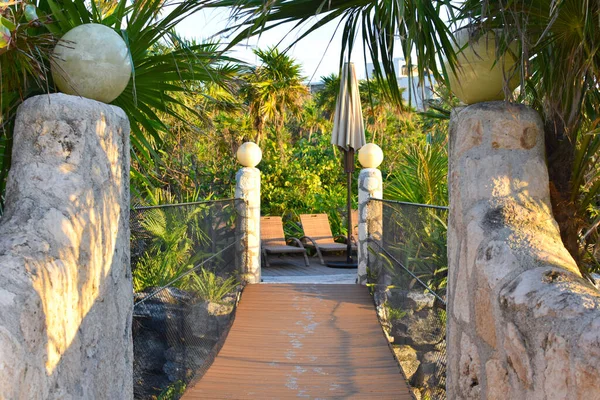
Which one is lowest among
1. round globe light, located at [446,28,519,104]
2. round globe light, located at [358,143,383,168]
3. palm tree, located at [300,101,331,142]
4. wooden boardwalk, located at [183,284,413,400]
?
wooden boardwalk, located at [183,284,413,400]

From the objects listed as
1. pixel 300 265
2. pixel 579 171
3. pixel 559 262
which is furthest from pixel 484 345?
pixel 300 265

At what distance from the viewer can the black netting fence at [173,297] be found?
14.9 ft

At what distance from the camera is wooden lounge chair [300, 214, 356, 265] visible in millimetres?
11914

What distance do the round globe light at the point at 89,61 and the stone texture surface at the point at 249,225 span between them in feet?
18.3

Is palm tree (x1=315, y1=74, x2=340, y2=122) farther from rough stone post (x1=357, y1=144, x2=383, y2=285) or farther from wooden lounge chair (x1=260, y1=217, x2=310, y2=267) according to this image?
rough stone post (x1=357, y1=144, x2=383, y2=285)

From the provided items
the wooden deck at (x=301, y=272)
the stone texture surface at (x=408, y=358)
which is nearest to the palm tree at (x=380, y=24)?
the stone texture surface at (x=408, y=358)

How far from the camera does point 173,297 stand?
491 centimetres

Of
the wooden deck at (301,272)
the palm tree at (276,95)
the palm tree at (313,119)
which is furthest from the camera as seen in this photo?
the palm tree at (313,119)

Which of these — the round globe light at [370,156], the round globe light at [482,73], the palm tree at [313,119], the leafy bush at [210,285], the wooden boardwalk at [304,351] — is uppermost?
the palm tree at [313,119]

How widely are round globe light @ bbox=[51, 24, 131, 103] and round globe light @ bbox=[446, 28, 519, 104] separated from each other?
137 cm

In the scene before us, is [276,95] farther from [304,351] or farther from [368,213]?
[304,351]

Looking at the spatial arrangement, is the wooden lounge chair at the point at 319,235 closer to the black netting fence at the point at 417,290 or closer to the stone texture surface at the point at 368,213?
the stone texture surface at the point at 368,213

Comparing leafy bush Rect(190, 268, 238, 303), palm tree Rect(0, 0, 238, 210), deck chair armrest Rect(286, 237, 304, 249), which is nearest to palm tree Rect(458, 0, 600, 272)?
palm tree Rect(0, 0, 238, 210)

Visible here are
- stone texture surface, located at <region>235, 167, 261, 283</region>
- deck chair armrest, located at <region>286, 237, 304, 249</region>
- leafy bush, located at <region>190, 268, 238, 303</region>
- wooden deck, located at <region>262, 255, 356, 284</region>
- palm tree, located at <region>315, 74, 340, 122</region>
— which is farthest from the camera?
palm tree, located at <region>315, 74, 340, 122</region>
